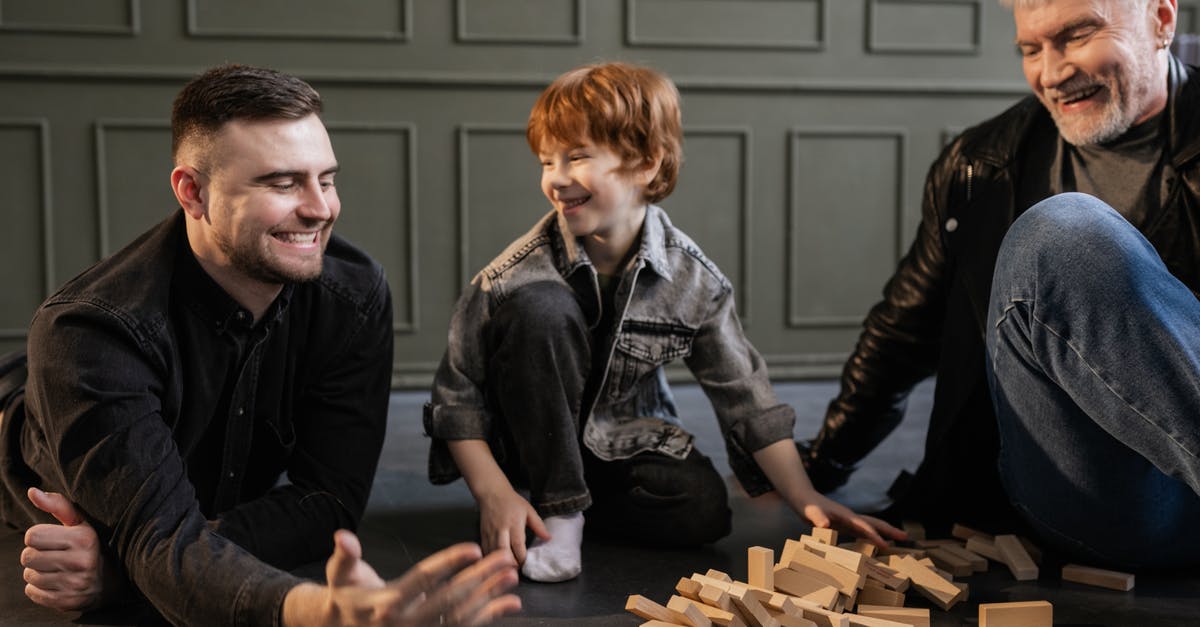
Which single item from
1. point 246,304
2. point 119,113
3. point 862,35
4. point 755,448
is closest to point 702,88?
point 862,35

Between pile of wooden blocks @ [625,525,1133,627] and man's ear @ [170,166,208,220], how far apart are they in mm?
797

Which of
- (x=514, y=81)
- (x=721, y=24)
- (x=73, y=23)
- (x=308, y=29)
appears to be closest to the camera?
(x=73, y=23)

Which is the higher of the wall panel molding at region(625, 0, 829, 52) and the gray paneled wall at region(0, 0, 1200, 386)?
the wall panel molding at region(625, 0, 829, 52)

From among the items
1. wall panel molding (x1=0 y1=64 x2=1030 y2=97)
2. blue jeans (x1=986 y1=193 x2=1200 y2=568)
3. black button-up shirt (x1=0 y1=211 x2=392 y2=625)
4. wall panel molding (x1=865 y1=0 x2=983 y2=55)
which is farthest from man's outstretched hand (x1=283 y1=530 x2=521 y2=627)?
wall panel molding (x1=865 y1=0 x2=983 y2=55)

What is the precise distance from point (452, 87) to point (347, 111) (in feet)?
1.13

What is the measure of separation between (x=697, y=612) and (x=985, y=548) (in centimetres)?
66

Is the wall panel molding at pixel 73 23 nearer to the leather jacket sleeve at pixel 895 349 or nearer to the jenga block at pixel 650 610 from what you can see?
the leather jacket sleeve at pixel 895 349

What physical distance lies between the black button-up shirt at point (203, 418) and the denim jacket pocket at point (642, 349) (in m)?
0.40

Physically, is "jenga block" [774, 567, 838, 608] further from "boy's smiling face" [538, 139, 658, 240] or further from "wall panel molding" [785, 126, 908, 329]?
"wall panel molding" [785, 126, 908, 329]

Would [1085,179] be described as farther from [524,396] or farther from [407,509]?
[407,509]

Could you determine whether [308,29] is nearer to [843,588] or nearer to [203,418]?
[203,418]

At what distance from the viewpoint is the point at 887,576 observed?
1690mm

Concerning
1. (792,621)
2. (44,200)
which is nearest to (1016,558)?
(792,621)

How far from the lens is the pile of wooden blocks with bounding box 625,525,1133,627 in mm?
1495
